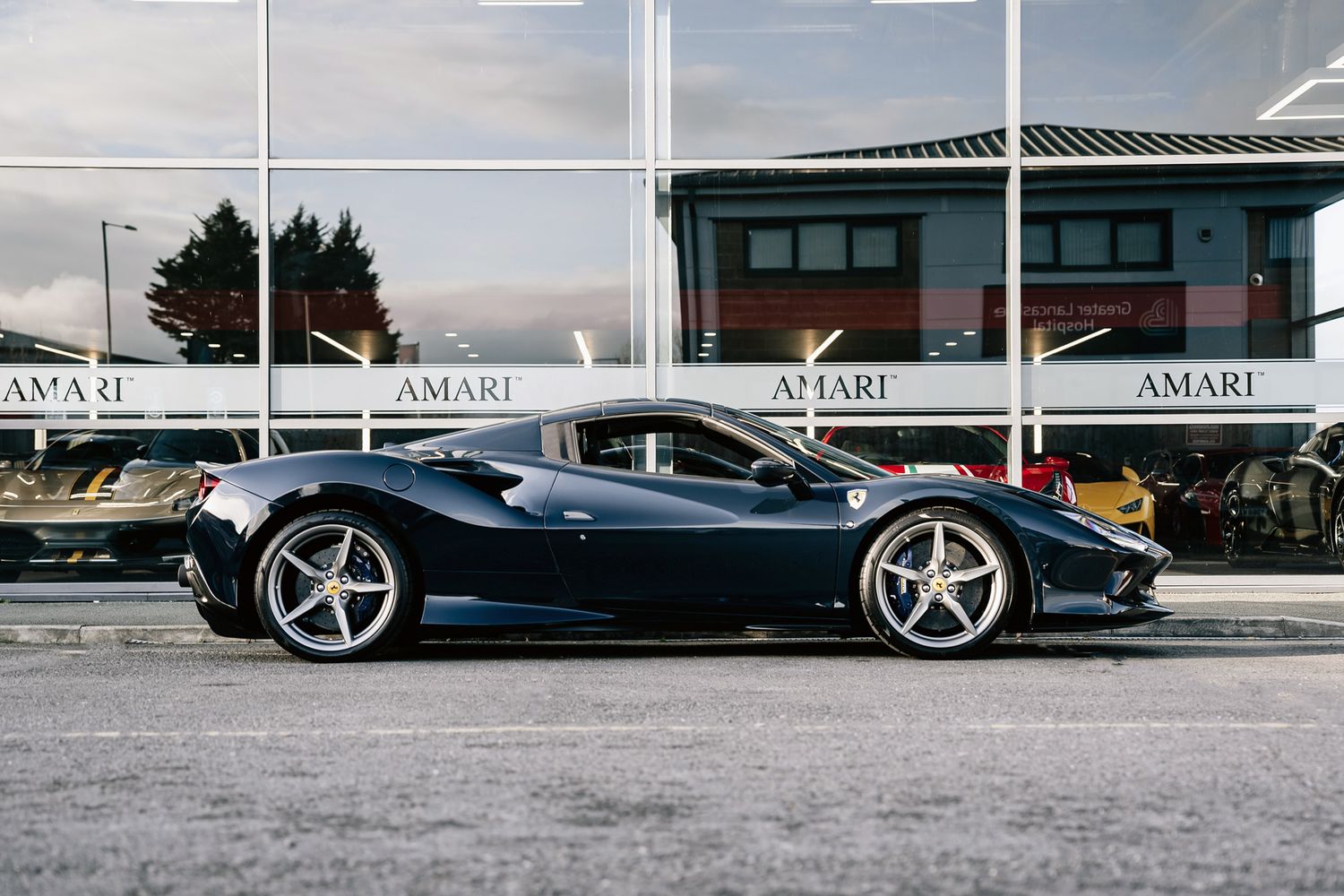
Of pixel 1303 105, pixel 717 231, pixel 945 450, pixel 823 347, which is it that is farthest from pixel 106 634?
pixel 1303 105

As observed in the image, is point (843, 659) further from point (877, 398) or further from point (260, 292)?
point (260, 292)

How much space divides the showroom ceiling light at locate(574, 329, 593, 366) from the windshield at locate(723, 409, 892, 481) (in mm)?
3969

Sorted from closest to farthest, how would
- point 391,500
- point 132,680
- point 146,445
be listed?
point 132,680 < point 391,500 < point 146,445

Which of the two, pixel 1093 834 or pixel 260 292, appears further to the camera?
pixel 260 292

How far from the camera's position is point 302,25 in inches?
423

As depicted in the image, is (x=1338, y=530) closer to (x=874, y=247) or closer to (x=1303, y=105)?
(x=1303, y=105)

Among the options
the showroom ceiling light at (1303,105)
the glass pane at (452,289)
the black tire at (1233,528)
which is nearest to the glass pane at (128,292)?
the glass pane at (452,289)

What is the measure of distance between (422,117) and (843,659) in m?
6.33

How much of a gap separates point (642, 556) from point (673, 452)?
0.86 meters

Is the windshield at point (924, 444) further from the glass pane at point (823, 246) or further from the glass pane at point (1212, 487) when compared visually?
the glass pane at point (823, 246)

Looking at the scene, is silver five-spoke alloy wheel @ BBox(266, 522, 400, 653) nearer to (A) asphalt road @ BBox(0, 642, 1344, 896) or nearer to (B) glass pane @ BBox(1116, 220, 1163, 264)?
(A) asphalt road @ BBox(0, 642, 1344, 896)

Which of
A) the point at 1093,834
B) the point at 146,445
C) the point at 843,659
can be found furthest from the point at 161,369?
the point at 1093,834

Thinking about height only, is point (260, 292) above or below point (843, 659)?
above

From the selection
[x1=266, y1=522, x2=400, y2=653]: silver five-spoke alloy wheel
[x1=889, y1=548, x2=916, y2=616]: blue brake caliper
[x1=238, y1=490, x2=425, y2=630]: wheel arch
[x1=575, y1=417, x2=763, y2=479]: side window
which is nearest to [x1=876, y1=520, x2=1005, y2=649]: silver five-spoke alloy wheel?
[x1=889, y1=548, x2=916, y2=616]: blue brake caliper
